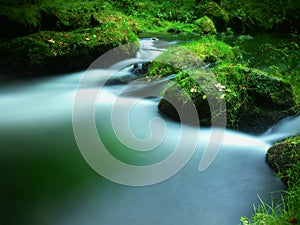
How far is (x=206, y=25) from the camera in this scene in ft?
35.5

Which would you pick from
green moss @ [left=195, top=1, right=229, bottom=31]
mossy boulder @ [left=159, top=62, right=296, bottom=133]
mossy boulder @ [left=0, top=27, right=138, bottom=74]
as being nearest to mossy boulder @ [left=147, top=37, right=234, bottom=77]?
mossy boulder @ [left=0, top=27, right=138, bottom=74]

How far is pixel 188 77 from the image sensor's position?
471 cm

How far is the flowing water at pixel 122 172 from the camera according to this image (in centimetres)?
296

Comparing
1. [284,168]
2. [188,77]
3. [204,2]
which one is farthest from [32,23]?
[204,2]

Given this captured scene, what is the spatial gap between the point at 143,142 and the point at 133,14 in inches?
363

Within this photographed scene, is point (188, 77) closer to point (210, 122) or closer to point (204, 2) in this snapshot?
point (210, 122)

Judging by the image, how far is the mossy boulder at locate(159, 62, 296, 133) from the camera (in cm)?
446

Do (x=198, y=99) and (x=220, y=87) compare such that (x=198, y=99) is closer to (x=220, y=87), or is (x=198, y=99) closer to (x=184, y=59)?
(x=220, y=87)

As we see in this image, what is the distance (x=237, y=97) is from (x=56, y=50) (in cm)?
403

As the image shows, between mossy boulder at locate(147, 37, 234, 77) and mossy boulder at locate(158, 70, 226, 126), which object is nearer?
mossy boulder at locate(158, 70, 226, 126)

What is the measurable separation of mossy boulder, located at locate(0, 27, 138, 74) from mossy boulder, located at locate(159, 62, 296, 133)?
296cm

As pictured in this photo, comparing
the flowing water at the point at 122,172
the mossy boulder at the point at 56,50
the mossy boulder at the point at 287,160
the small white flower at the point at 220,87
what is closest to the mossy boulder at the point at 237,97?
the small white flower at the point at 220,87

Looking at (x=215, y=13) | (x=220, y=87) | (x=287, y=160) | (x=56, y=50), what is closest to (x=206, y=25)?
(x=215, y=13)

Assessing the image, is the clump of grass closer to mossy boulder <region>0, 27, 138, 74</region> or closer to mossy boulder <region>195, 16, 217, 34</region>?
mossy boulder <region>0, 27, 138, 74</region>
